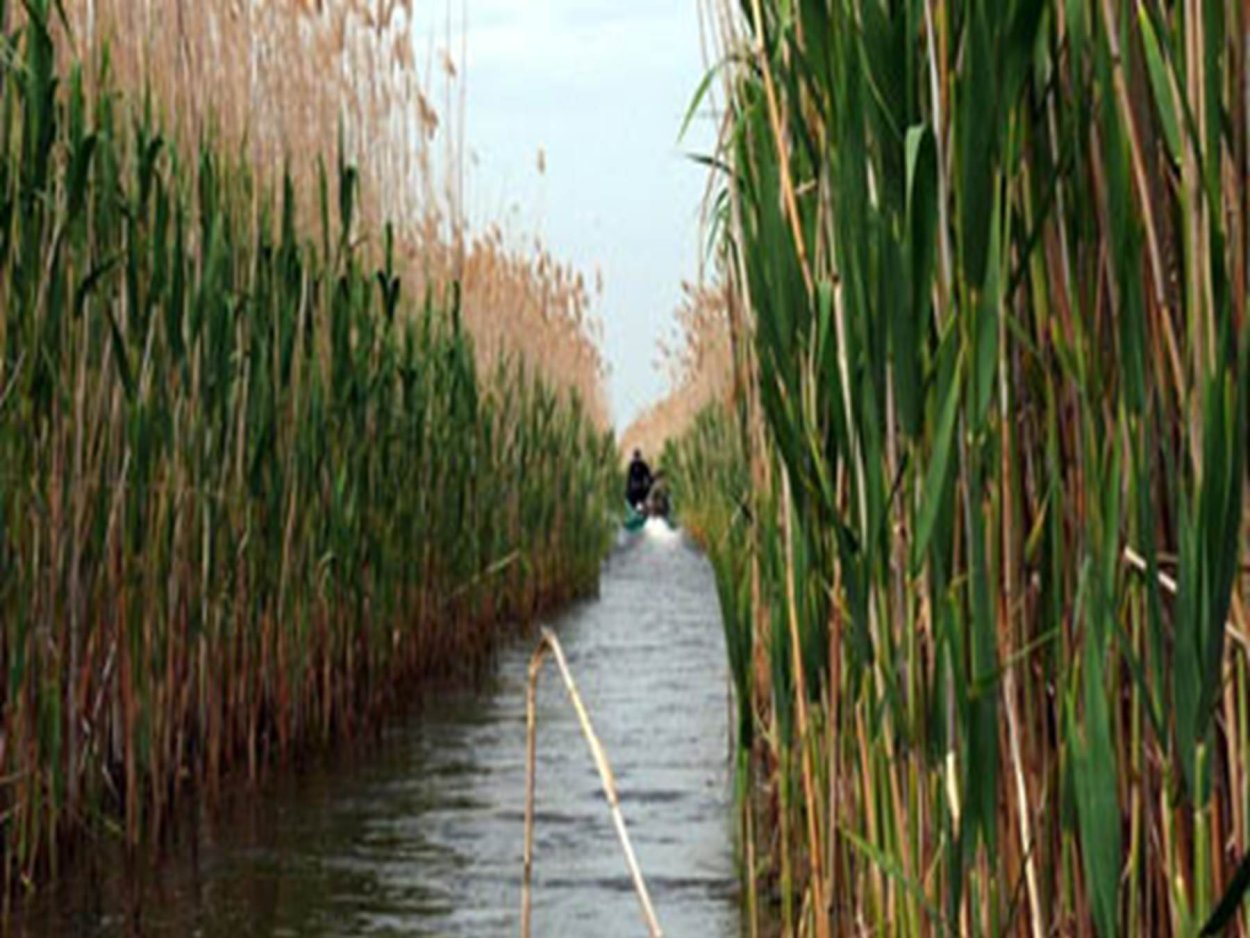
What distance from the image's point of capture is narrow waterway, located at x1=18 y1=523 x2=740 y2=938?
18.3 ft

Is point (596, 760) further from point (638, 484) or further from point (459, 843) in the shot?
point (638, 484)

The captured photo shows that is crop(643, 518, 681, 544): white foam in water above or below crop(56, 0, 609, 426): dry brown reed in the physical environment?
below

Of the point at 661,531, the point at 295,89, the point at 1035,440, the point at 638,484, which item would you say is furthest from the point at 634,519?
the point at 1035,440

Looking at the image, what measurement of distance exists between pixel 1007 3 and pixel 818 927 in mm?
1617

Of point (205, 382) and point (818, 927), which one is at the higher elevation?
point (205, 382)

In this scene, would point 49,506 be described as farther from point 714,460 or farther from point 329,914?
point 714,460

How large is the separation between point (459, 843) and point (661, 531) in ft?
84.7

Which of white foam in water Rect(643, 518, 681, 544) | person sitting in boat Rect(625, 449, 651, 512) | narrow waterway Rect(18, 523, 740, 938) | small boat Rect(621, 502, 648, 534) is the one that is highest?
person sitting in boat Rect(625, 449, 651, 512)

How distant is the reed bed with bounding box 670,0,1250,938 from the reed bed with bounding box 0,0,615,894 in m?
2.61

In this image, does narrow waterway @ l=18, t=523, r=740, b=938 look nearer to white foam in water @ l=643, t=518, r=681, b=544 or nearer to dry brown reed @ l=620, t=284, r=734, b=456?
dry brown reed @ l=620, t=284, r=734, b=456

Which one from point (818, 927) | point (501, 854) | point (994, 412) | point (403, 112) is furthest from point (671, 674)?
point (994, 412)

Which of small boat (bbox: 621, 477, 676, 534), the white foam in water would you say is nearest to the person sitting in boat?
small boat (bbox: 621, 477, 676, 534)

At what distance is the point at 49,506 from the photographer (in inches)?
219

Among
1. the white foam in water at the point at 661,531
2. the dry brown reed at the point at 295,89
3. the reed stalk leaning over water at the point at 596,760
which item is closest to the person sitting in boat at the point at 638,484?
the white foam in water at the point at 661,531
